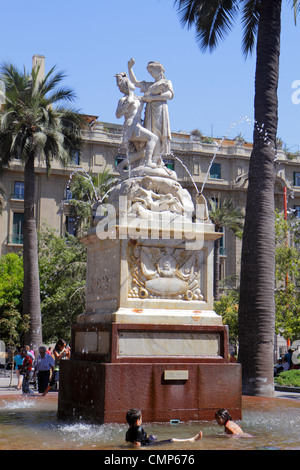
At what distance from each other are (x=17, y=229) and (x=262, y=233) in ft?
122

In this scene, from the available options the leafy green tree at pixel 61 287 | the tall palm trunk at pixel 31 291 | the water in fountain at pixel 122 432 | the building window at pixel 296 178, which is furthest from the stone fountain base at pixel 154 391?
the building window at pixel 296 178

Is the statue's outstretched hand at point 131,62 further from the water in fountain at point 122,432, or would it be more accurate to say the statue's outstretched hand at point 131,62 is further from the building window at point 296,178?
the building window at point 296,178

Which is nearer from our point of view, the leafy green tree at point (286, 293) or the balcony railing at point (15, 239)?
the leafy green tree at point (286, 293)

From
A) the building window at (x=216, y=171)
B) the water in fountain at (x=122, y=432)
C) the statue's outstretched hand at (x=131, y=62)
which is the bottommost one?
the water in fountain at (x=122, y=432)

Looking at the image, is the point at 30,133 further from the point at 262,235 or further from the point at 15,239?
the point at 15,239

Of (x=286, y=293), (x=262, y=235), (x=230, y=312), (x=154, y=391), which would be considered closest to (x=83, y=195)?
(x=230, y=312)

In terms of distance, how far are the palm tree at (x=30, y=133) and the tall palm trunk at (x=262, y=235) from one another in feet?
43.9

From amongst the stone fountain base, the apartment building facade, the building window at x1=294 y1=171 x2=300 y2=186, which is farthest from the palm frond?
the building window at x1=294 y1=171 x2=300 y2=186

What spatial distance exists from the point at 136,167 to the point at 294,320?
23615 millimetres

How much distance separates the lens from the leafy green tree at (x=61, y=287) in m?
37.7

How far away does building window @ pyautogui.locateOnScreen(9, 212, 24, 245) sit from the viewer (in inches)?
1997

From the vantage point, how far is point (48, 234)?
42.2m
